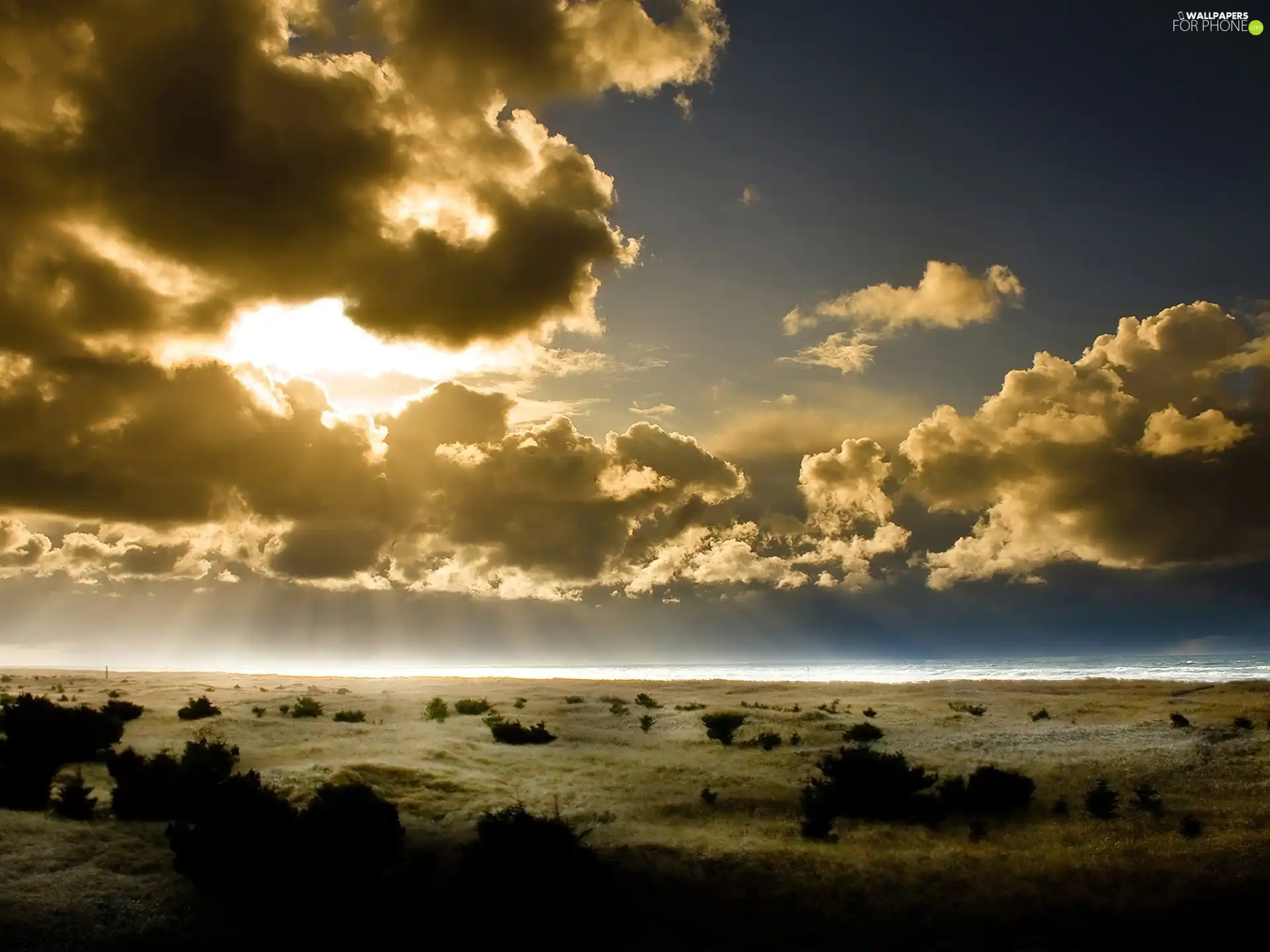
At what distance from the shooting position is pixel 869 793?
20.0m

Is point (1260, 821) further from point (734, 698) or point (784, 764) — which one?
point (734, 698)

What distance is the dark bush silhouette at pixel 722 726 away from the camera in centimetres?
3045

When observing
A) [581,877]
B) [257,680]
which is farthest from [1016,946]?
[257,680]

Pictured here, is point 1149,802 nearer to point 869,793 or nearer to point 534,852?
point 869,793

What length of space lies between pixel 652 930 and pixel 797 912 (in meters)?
2.66

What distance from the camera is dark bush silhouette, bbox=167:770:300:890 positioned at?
14.5 meters

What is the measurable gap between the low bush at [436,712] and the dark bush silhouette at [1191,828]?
2723 cm

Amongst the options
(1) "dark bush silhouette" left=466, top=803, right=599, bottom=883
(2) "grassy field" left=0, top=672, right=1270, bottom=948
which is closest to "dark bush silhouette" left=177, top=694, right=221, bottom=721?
(2) "grassy field" left=0, top=672, right=1270, bottom=948

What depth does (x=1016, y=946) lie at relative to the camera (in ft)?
42.2

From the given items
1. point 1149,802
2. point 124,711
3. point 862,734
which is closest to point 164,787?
point 124,711

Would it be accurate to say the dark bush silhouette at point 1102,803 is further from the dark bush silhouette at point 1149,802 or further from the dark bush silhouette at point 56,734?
the dark bush silhouette at point 56,734

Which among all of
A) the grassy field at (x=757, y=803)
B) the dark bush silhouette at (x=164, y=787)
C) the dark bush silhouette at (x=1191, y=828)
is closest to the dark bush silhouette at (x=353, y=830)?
the grassy field at (x=757, y=803)

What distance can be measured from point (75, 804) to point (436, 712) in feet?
66.7

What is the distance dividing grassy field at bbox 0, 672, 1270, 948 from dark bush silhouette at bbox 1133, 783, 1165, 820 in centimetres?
32
